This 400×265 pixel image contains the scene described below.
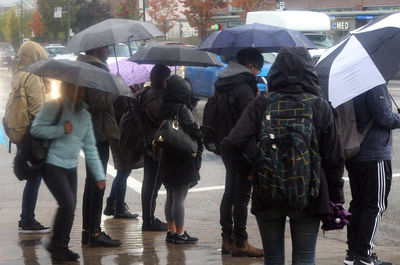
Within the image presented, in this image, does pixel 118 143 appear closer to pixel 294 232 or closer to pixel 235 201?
pixel 235 201

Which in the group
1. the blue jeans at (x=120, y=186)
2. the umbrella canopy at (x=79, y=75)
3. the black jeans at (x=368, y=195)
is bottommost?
the blue jeans at (x=120, y=186)

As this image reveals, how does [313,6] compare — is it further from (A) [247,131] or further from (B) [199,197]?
(A) [247,131]

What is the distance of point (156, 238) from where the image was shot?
6.64 m

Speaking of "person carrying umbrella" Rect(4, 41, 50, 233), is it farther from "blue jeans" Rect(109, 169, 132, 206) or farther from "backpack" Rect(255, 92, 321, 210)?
"backpack" Rect(255, 92, 321, 210)

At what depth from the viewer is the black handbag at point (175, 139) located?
6020mm

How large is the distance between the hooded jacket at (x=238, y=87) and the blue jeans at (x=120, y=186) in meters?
1.97

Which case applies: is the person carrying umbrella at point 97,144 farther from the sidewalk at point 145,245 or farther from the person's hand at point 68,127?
the person's hand at point 68,127

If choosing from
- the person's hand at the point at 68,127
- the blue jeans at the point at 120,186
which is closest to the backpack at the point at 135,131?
the blue jeans at the point at 120,186

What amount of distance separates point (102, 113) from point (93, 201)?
2.54 ft

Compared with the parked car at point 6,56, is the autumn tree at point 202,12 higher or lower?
higher

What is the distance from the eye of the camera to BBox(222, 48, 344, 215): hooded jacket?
4043 mm

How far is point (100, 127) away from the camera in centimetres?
605

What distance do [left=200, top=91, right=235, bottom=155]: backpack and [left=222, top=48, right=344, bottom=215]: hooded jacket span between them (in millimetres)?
1504

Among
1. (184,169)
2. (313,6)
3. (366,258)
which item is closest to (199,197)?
(184,169)
